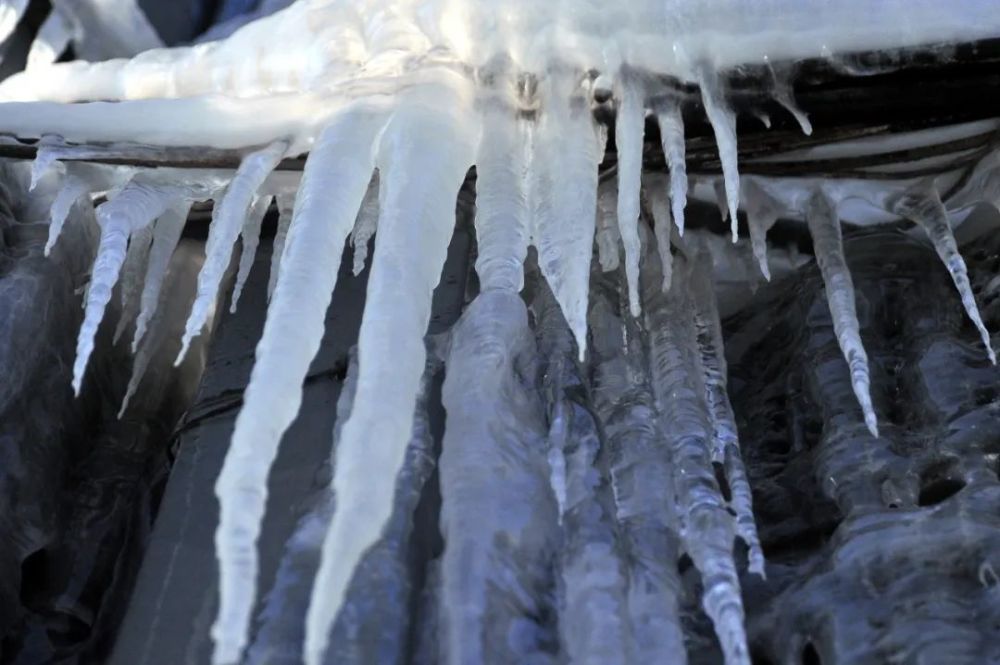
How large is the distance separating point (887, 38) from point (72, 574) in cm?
128

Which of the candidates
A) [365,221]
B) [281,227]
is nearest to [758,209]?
[365,221]

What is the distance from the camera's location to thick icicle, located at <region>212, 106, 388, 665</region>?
0.85m

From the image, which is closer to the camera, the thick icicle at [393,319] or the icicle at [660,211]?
the thick icicle at [393,319]

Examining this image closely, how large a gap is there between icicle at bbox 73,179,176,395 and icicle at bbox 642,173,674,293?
0.62 m

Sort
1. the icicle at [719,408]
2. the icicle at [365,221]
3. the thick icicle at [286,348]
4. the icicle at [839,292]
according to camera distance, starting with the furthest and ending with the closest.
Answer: the icicle at [365,221] < the icicle at [839,292] < the icicle at [719,408] < the thick icicle at [286,348]

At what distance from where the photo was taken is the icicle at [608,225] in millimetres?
1507

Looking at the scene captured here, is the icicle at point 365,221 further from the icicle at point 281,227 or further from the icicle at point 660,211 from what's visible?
the icicle at point 660,211

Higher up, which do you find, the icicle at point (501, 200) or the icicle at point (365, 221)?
the icicle at point (365, 221)

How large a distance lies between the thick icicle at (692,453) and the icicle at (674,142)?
0.62 ft

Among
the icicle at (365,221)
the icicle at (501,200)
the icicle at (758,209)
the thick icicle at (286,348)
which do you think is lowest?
the thick icicle at (286,348)

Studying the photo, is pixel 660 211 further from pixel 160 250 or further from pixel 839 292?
pixel 160 250

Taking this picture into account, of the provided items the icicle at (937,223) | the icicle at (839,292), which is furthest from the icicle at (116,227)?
the icicle at (937,223)

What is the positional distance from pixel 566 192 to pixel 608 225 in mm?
259

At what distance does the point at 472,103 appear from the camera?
4.43 feet
